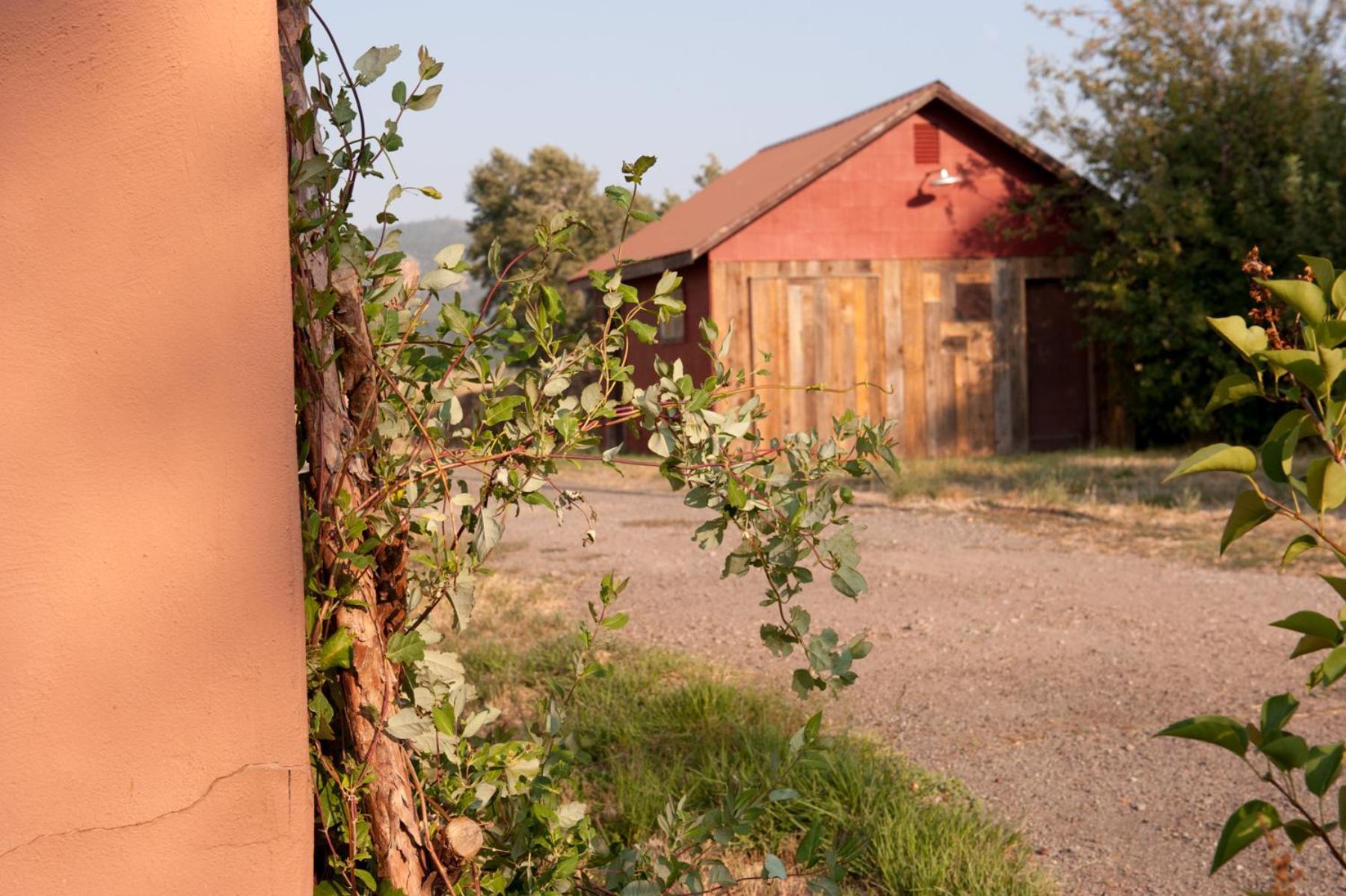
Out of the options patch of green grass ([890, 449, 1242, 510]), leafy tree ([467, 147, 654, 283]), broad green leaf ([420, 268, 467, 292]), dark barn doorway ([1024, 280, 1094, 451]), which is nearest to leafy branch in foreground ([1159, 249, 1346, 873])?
broad green leaf ([420, 268, 467, 292])

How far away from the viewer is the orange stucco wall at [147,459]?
1.69 metres

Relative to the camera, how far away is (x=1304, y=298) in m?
1.46

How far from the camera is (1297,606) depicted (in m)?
7.02

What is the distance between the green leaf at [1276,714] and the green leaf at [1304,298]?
42 cm

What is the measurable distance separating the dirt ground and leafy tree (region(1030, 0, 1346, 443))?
6120 millimetres

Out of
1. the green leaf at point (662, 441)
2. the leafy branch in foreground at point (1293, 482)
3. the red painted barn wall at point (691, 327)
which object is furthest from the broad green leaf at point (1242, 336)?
the red painted barn wall at point (691, 327)

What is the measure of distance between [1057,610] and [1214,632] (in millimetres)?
885

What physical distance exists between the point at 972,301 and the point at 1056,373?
1.55m

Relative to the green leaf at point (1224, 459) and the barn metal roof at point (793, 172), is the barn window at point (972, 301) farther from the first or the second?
the green leaf at point (1224, 459)

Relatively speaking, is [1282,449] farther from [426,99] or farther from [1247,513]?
[426,99]

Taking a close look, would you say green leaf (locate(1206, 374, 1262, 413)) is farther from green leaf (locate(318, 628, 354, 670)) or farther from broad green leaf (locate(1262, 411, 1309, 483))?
green leaf (locate(318, 628, 354, 670))

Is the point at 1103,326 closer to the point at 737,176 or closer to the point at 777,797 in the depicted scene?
the point at 737,176

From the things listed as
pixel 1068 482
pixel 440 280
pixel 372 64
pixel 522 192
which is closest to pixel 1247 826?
pixel 440 280

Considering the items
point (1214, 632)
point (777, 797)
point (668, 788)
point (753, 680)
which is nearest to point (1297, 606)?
point (1214, 632)
